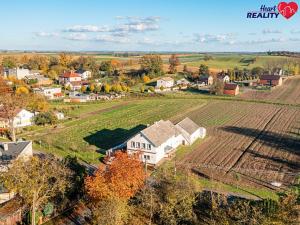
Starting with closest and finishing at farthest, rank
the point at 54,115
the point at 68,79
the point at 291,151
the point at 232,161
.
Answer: the point at 232,161 < the point at 291,151 < the point at 54,115 < the point at 68,79

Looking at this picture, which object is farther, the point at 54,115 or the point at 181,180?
the point at 54,115

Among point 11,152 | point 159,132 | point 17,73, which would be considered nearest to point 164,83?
point 17,73

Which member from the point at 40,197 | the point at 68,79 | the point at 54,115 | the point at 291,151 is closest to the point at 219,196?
the point at 40,197

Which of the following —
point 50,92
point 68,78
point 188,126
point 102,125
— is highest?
point 68,78

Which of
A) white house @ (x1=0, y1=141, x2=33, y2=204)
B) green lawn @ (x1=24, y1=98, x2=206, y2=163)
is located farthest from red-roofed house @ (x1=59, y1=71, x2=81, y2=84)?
white house @ (x1=0, y1=141, x2=33, y2=204)

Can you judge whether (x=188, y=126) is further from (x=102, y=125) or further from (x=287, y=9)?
(x=287, y=9)

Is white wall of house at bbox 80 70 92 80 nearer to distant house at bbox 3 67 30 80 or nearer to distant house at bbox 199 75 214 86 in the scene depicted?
distant house at bbox 3 67 30 80

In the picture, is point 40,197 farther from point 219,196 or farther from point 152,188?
point 219,196
